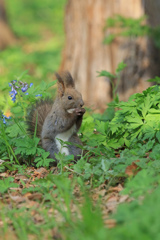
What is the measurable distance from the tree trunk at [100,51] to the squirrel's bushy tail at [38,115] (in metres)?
2.70

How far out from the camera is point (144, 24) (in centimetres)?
694

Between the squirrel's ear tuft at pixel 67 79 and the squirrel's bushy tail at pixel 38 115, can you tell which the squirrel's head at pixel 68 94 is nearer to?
the squirrel's ear tuft at pixel 67 79

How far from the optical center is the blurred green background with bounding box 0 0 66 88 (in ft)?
Result: 41.0

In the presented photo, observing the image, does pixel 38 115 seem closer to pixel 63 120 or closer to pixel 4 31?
pixel 63 120

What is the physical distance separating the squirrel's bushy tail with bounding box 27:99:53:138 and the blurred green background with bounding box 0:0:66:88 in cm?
262

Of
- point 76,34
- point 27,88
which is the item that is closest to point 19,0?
point 76,34

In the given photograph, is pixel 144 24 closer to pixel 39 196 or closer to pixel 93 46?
pixel 93 46

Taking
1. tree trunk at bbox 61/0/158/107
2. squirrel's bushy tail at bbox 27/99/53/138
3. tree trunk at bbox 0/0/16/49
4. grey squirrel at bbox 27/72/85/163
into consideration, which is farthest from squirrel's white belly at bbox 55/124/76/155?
tree trunk at bbox 0/0/16/49

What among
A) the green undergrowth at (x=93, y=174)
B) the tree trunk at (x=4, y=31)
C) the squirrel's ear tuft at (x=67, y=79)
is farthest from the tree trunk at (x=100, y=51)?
the tree trunk at (x=4, y=31)

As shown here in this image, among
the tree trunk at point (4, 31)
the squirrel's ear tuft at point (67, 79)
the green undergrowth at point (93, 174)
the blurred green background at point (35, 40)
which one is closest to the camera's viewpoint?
the green undergrowth at point (93, 174)

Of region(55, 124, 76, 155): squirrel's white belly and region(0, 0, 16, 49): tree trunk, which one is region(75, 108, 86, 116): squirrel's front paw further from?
region(0, 0, 16, 49): tree trunk

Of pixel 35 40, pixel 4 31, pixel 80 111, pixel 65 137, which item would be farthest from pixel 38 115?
pixel 35 40

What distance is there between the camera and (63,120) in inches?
159

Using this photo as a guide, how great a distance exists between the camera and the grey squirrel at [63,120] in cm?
401
